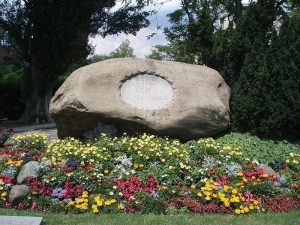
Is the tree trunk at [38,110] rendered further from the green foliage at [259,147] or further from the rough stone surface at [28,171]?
the rough stone surface at [28,171]

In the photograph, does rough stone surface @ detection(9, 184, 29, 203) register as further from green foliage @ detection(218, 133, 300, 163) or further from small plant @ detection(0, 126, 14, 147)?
small plant @ detection(0, 126, 14, 147)

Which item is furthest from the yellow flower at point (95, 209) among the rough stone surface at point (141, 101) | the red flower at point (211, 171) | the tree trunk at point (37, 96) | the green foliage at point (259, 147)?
the tree trunk at point (37, 96)

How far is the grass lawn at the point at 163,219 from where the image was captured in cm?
565

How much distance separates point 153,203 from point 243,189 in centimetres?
146

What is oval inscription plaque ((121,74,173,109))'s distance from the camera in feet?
28.3

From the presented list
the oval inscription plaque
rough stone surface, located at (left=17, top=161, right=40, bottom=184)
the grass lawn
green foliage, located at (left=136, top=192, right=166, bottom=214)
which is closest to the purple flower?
the grass lawn

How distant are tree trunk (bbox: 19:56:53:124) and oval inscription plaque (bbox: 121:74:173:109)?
15585 millimetres

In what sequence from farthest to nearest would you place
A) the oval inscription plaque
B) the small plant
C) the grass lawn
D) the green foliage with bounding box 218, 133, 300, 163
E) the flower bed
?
the small plant
the oval inscription plaque
the green foliage with bounding box 218, 133, 300, 163
the flower bed
the grass lawn

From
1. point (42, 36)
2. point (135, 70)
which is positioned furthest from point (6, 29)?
point (135, 70)

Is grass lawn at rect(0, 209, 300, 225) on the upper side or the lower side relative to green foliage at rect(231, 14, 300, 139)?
lower

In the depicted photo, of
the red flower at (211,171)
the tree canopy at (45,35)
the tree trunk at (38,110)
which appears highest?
the tree canopy at (45,35)

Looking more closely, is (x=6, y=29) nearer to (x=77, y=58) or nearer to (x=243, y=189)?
(x=77, y=58)

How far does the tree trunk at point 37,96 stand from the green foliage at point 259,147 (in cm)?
1626

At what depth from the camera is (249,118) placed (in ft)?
29.7
